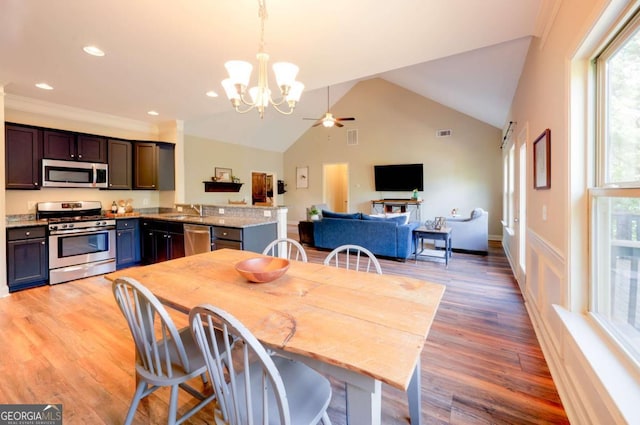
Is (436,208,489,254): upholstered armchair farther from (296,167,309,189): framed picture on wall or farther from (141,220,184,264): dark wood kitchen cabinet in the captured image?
(296,167,309,189): framed picture on wall

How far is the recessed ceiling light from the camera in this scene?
255cm

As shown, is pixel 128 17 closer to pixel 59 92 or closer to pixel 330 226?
pixel 59 92

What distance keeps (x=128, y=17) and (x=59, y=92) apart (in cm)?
250

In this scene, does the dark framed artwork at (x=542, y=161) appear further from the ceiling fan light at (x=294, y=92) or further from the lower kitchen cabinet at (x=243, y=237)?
the lower kitchen cabinet at (x=243, y=237)

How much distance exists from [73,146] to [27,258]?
64.9 inches

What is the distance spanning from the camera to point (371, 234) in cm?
516

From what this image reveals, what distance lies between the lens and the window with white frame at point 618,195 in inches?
47.0

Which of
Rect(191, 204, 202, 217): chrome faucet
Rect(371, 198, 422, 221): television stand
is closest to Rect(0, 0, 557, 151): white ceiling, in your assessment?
Rect(191, 204, 202, 217): chrome faucet

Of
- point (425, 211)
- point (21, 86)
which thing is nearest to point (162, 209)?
point (21, 86)

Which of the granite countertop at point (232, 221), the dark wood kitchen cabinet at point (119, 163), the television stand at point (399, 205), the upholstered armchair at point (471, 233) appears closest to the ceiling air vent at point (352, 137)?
the television stand at point (399, 205)

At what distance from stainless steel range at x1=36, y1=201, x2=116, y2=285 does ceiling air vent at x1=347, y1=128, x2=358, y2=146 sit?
6744mm

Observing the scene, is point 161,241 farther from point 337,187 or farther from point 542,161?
point 337,187

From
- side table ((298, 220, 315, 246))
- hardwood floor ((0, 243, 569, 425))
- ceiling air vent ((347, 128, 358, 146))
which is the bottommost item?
hardwood floor ((0, 243, 569, 425))

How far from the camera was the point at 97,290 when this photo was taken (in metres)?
3.58
